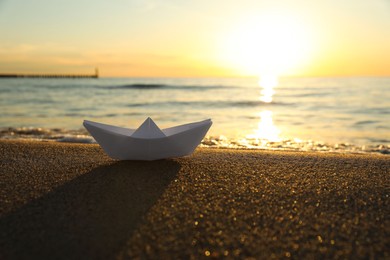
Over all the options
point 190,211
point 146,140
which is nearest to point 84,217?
point 190,211

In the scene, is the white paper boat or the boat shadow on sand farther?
the white paper boat

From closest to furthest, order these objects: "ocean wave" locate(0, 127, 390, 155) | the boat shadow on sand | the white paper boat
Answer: the boat shadow on sand
the white paper boat
"ocean wave" locate(0, 127, 390, 155)

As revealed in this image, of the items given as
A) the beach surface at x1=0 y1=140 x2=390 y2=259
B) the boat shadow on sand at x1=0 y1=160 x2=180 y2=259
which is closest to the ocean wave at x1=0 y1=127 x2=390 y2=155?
the beach surface at x1=0 y1=140 x2=390 y2=259

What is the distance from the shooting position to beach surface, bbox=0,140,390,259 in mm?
2043

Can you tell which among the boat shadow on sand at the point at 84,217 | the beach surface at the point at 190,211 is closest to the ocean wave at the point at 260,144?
the beach surface at the point at 190,211

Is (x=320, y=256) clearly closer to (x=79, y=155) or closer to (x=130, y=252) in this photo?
(x=130, y=252)

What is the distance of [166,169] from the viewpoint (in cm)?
360

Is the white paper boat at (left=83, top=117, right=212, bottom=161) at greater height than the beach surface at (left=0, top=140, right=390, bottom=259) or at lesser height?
greater

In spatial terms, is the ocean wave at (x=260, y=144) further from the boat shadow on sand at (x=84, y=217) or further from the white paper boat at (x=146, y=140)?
the boat shadow on sand at (x=84, y=217)

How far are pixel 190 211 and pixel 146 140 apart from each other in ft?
3.79

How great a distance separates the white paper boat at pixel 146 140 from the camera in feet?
11.6

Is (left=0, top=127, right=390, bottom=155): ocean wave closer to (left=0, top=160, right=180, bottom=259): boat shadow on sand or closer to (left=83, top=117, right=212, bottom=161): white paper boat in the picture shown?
(left=83, top=117, right=212, bottom=161): white paper boat

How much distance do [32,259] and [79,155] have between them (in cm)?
300

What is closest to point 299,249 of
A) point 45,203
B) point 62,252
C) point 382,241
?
point 382,241
